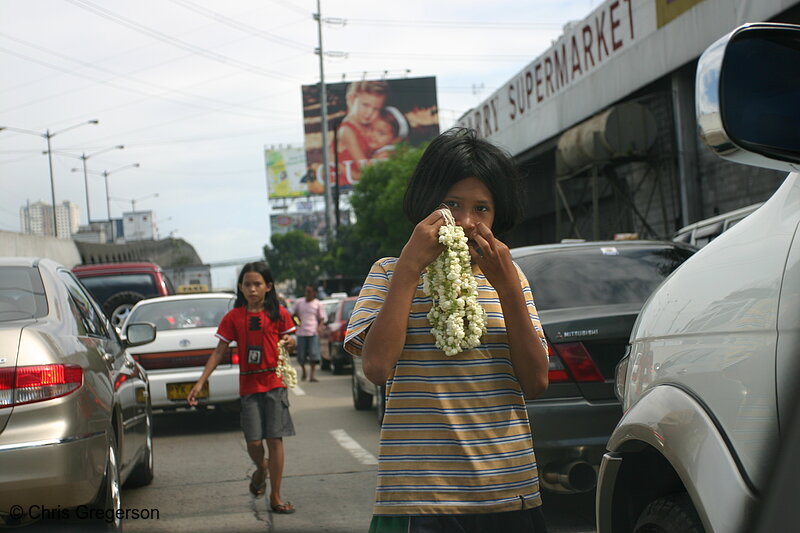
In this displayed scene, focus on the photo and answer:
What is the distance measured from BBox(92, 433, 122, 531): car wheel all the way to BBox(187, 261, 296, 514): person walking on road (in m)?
1.43

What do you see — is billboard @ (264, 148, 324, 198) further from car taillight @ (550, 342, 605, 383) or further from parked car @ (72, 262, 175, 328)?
car taillight @ (550, 342, 605, 383)

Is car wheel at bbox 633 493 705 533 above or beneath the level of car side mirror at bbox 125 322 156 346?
beneath

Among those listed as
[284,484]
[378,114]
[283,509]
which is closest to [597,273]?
[283,509]

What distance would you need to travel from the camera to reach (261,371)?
261 inches

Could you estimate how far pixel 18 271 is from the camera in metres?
5.24

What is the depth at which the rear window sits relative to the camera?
18.8 m

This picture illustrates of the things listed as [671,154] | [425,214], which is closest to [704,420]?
[425,214]

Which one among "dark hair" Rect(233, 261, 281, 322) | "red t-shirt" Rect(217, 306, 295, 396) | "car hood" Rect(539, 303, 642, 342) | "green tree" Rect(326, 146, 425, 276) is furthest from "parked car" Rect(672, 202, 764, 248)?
"green tree" Rect(326, 146, 425, 276)

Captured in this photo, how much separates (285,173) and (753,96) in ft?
335

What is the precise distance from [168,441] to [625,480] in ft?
27.5

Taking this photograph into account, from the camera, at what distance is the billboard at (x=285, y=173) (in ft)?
336

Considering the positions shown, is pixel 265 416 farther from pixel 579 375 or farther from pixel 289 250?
pixel 289 250

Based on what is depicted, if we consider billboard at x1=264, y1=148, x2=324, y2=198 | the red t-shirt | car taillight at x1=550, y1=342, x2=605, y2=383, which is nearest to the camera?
car taillight at x1=550, y1=342, x2=605, y2=383

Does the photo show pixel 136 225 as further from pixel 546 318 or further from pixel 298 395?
pixel 546 318
